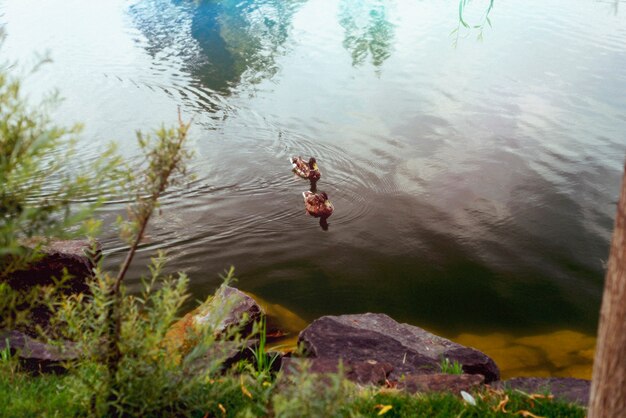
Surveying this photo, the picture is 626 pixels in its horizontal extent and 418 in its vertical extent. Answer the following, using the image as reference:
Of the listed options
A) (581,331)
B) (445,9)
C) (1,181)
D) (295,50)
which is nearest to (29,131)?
(1,181)

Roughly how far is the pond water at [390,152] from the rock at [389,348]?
54.7 inches

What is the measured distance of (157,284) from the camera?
847 centimetres

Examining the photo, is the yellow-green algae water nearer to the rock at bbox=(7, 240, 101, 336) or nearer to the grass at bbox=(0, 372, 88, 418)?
the rock at bbox=(7, 240, 101, 336)

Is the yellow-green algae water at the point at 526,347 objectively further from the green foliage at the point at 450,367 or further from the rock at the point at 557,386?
the rock at the point at 557,386

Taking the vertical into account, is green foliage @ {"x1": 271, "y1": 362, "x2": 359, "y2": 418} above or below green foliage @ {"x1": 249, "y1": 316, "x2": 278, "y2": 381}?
above

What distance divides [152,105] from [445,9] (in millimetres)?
16155

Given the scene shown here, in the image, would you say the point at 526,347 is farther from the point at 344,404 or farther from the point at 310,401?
the point at 310,401

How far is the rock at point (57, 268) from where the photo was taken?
21.1 ft

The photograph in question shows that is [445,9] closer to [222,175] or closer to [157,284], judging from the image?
[222,175]

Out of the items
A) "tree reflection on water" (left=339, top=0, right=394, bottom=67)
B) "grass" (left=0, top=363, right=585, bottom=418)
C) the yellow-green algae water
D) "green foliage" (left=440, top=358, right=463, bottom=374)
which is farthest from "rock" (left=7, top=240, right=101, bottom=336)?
"tree reflection on water" (left=339, top=0, right=394, bottom=67)

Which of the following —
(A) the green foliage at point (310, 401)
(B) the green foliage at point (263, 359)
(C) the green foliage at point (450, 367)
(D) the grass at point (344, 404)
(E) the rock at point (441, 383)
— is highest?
(A) the green foliage at point (310, 401)

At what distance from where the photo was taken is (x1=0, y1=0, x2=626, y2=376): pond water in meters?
8.58

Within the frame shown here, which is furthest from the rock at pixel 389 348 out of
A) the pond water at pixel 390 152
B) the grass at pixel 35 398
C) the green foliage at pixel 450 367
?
the grass at pixel 35 398

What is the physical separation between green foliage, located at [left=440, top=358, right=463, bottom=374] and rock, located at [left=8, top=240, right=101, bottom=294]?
3.73 meters
